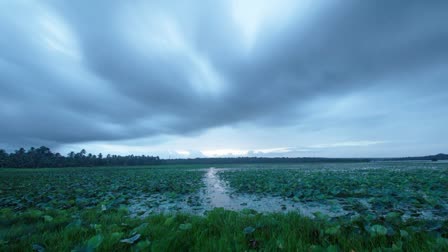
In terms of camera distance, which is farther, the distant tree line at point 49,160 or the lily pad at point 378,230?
the distant tree line at point 49,160

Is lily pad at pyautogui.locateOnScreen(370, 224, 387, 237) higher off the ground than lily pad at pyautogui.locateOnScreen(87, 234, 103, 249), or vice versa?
lily pad at pyautogui.locateOnScreen(87, 234, 103, 249)

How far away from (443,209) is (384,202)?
4.18 ft

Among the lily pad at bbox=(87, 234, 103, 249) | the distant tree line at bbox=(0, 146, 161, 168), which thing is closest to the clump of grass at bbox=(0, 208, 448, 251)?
the lily pad at bbox=(87, 234, 103, 249)

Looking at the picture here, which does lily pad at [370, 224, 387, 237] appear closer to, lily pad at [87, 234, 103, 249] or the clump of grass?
the clump of grass

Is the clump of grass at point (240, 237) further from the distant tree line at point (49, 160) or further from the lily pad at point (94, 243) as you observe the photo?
the distant tree line at point (49, 160)

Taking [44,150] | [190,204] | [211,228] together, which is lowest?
[190,204]

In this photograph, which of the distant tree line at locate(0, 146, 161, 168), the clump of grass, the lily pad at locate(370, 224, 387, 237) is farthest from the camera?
the distant tree line at locate(0, 146, 161, 168)

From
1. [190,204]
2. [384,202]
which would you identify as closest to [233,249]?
[190,204]

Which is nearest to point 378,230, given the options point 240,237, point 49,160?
point 240,237

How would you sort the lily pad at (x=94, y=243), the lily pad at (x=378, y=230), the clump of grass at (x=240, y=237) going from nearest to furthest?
the lily pad at (x=94, y=243)
the clump of grass at (x=240, y=237)
the lily pad at (x=378, y=230)

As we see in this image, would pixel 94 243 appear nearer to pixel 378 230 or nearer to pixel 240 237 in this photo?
pixel 240 237

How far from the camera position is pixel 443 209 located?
16.4 feet

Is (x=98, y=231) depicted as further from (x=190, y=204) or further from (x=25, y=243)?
(x=190, y=204)

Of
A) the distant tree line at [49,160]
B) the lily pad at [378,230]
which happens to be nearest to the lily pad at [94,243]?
the lily pad at [378,230]
